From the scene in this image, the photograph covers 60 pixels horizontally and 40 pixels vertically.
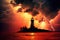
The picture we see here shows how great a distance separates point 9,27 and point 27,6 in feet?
2.30

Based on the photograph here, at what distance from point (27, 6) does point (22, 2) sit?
163 mm

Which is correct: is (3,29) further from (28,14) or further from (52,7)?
(52,7)

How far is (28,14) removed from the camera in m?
4.91

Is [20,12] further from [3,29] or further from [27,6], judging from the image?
[3,29]

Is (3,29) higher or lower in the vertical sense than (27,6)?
lower

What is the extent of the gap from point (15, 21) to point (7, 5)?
17.4 inches

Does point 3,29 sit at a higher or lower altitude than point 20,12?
lower

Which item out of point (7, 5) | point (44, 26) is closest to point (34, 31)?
point (44, 26)

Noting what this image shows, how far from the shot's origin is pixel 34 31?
4.95 metres

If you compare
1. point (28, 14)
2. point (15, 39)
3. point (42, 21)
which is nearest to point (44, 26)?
point (42, 21)

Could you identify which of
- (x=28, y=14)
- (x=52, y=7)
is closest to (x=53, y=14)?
(x=52, y=7)

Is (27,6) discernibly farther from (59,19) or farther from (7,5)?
(59,19)

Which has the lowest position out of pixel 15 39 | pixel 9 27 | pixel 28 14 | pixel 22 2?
pixel 15 39

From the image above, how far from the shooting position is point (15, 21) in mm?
4859
